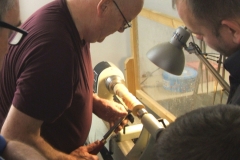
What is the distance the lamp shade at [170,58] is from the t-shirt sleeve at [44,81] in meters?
0.27

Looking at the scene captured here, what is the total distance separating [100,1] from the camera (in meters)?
1.04

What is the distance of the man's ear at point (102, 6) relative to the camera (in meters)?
1.05

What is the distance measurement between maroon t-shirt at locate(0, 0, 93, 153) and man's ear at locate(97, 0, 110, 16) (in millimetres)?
102

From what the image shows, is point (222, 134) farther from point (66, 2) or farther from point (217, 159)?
point (66, 2)

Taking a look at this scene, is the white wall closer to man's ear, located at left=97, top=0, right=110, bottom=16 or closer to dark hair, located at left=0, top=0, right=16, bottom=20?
man's ear, located at left=97, top=0, right=110, bottom=16

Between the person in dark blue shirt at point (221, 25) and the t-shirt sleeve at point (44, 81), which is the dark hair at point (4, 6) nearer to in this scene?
the t-shirt sleeve at point (44, 81)

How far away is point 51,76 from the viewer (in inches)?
36.0

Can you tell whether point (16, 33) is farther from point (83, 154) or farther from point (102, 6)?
point (83, 154)

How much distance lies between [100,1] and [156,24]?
0.72 m

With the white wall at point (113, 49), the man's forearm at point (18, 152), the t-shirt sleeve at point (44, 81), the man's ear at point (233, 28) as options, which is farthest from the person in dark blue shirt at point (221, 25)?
the white wall at point (113, 49)

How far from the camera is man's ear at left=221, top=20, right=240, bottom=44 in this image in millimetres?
740

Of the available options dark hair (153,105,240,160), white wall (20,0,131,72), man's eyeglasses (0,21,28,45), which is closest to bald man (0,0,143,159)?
man's eyeglasses (0,21,28,45)

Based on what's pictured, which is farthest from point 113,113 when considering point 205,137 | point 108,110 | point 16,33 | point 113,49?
point 113,49

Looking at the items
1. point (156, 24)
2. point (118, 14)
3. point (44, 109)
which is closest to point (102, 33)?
point (118, 14)
